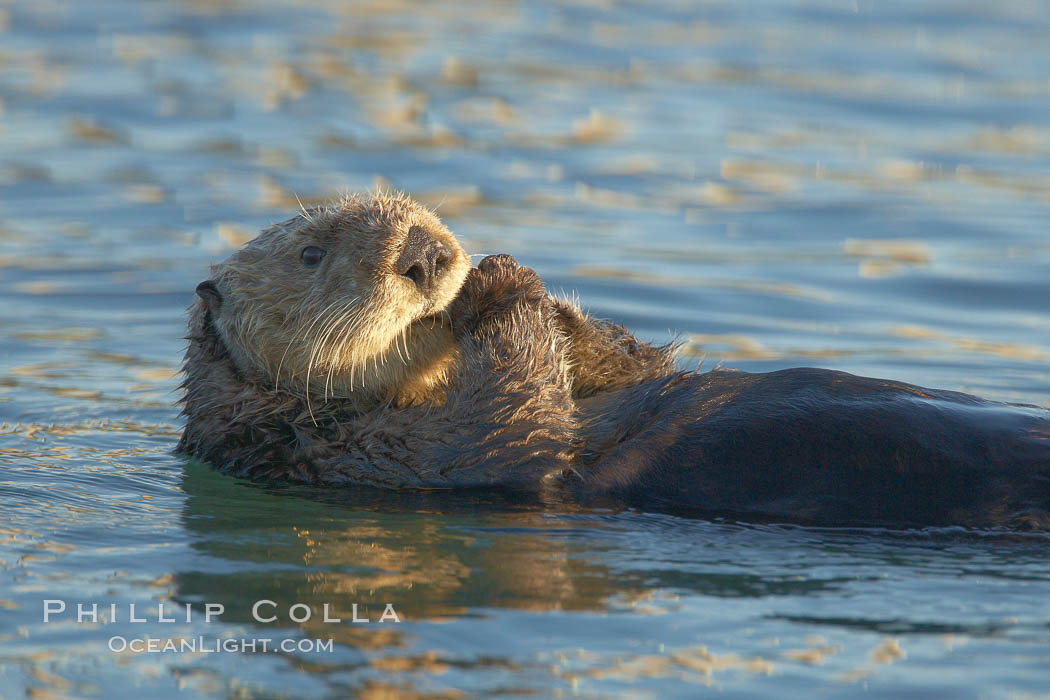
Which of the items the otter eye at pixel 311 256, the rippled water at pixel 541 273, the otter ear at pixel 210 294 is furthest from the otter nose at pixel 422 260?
the otter ear at pixel 210 294

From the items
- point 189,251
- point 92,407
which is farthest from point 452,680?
point 189,251

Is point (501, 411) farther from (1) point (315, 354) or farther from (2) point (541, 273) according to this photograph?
(2) point (541, 273)

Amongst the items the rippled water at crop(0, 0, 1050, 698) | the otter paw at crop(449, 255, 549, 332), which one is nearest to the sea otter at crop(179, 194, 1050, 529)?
the otter paw at crop(449, 255, 549, 332)

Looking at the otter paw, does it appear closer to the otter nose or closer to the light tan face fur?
the light tan face fur

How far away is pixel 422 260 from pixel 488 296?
45cm

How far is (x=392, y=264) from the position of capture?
5.02 m

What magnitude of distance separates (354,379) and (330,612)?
134 cm

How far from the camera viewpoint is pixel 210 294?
220 inches

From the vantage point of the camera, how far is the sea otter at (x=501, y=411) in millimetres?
4770

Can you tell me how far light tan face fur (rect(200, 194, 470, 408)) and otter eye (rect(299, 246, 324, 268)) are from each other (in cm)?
2

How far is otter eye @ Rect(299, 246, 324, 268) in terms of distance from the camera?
17.5ft

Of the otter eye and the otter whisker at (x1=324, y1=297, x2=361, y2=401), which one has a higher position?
the otter eye

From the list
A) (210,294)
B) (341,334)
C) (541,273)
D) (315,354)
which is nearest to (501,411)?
(341,334)

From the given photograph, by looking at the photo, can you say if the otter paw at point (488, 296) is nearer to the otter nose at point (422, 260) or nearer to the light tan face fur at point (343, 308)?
the light tan face fur at point (343, 308)
